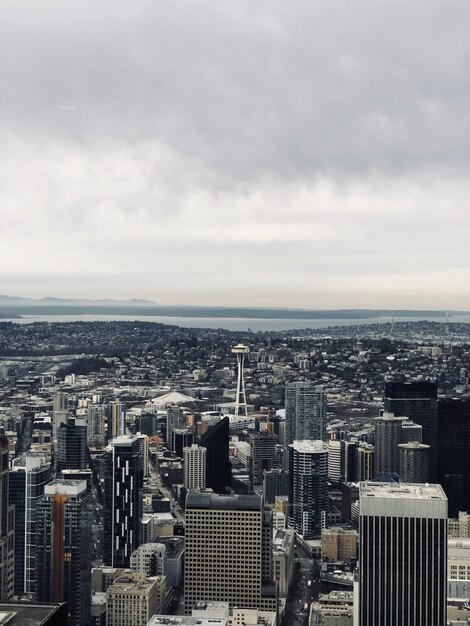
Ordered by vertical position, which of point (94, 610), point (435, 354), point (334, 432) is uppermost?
point (435, 354)

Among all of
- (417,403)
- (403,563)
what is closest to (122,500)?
(403,563)

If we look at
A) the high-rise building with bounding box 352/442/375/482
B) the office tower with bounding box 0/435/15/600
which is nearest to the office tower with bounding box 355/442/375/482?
the high-rise building with bounding box 352/442/375/482

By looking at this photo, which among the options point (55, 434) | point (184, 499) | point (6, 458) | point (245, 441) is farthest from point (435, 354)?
point (6, 458)

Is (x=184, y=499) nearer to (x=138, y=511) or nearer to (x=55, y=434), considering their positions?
(x=138, y=511)

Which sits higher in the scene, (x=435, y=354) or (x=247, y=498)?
(x=435, y=354)

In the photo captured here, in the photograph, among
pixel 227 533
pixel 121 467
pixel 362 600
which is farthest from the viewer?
pixel 121 467

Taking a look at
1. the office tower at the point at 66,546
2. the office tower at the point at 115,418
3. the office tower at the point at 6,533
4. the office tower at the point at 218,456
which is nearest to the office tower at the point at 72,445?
the office tower at the point at 115,418

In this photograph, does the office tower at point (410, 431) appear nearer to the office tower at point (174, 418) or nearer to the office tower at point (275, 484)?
the office tower at point (275, 484)
